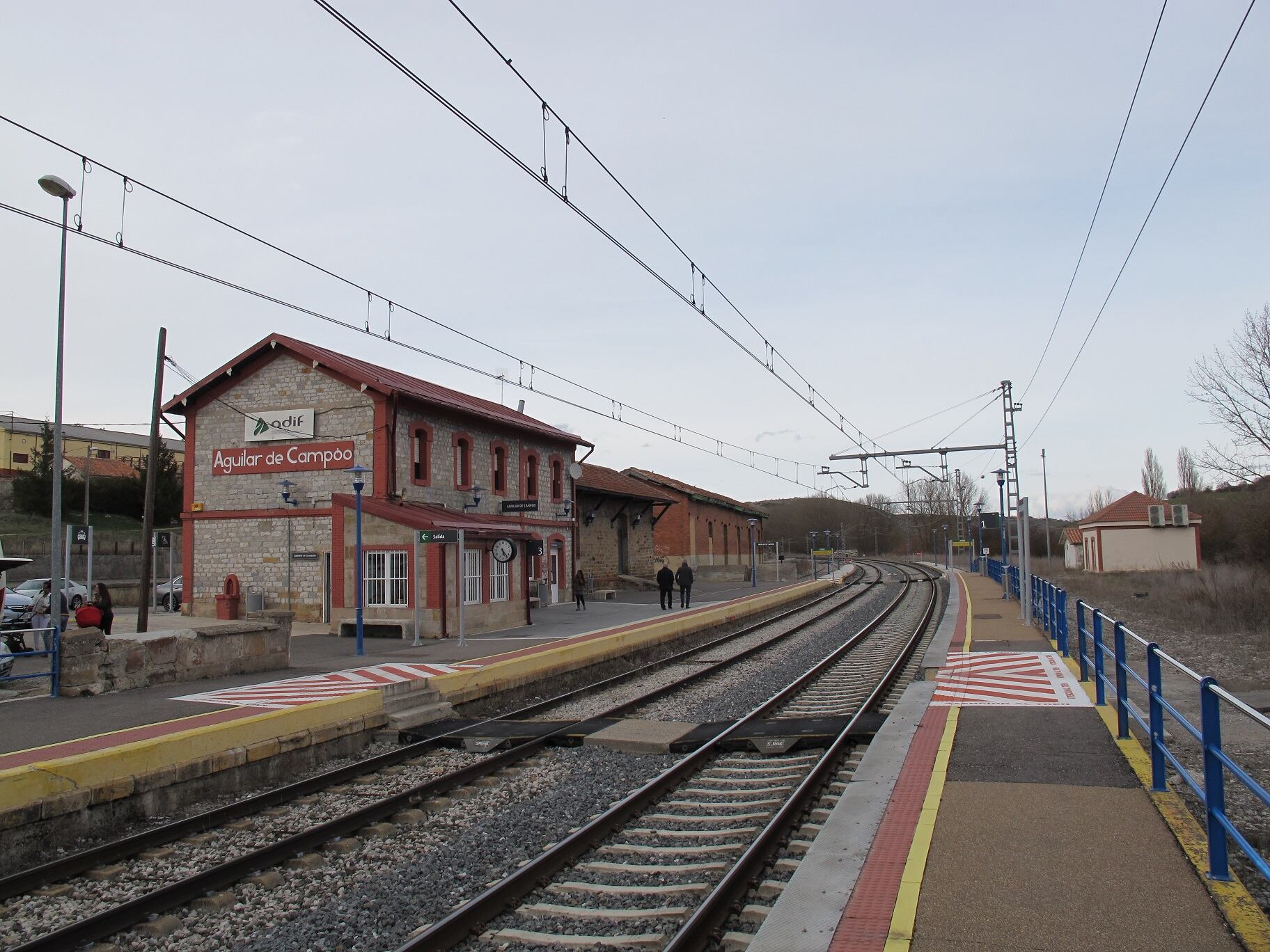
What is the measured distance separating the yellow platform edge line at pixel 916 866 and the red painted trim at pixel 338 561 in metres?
16.4

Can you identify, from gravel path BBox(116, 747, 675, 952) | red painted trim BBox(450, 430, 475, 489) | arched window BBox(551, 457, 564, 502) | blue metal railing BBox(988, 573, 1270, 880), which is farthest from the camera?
arched window BBox(551, 457, 564, 502)

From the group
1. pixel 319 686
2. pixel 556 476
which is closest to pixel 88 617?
pixel 319 686

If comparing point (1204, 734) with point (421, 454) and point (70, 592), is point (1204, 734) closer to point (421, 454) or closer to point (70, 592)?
point (421, 454)

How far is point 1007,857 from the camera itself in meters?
5.05

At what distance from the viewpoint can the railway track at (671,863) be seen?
194 inches

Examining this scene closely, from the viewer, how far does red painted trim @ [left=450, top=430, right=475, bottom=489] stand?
81.8ft

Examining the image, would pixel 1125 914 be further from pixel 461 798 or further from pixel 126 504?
pixel 126 504

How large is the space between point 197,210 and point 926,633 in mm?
17376

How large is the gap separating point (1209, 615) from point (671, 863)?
2101 centimetres

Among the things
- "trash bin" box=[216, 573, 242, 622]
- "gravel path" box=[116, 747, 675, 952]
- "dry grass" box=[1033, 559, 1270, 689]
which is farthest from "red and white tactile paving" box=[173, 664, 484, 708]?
"dry grass" box=[1033, 559, 1270, 689]

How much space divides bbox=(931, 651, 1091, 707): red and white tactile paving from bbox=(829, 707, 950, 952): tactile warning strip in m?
2.76

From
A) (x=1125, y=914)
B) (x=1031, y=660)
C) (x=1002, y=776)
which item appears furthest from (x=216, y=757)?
(x=1031, y=660)

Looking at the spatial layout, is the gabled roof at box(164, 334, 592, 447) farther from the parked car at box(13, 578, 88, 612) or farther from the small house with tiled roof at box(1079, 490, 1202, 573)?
the small house with tiled roof at box(1079, 490, 1202, 573)

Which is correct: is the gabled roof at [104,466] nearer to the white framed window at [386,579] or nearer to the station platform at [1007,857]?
the white framed window at [386,579]
